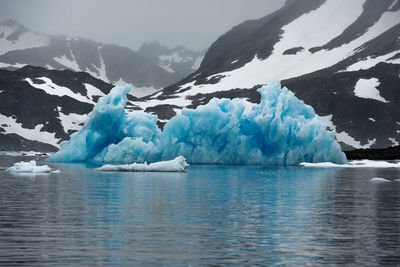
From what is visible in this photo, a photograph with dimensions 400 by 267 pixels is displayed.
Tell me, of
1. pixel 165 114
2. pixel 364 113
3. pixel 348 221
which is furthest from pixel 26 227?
pixel 165 114

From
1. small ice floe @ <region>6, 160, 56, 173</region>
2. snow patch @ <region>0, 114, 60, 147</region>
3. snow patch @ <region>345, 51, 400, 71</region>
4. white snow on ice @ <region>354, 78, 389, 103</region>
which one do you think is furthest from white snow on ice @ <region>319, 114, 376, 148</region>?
small ice floe @ <region>6, 160, 56, 173</region>

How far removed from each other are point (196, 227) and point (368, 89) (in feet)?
558

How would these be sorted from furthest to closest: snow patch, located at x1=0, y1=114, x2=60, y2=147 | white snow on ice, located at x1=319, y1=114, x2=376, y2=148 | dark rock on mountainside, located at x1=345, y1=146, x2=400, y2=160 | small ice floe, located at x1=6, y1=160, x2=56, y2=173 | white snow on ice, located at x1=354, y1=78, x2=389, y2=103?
snow patch, located at x1=0, y1=114, x2=60, y2=147
white snow on ice, located at x1=354, y1=78, x2=389, y2=103
white snow on ice, located at x1=319, y1=114, x2=376, y2=148
dark rock on mountainside, located at x1=345, y1=146, x2=400, y2=160
small ice floe, located at x1=6, y1=160, x2=56, y2=173

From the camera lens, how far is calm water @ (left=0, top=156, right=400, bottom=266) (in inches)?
531

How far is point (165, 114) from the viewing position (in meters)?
191

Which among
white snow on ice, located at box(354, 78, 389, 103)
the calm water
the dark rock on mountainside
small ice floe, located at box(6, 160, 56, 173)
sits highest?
white snow on ice, located at box(354, 78, 389, 103)

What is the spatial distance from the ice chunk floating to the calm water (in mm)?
33410

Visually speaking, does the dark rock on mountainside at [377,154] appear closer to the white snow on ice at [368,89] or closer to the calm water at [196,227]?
the calm water at [196,227]

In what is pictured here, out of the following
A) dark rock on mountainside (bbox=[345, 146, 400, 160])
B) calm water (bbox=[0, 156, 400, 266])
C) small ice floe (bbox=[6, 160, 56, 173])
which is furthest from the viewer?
dark rock on mountainside (bbox=[345, 146, 400, 160])

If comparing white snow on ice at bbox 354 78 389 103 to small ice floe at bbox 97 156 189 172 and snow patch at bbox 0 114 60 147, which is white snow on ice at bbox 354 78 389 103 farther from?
small ice floe at bbox 97 156 189 172

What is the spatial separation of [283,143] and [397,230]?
161 feet

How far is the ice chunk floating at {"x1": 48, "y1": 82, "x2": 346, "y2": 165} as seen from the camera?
65.1 metres

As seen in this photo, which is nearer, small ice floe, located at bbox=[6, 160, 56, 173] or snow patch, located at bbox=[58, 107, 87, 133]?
small ice floe, located at bbox=[6, 160, 56, 173]

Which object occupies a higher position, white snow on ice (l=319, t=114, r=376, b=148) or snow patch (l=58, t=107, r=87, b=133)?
snow patch (l=58, t=107, r=87, b=133)
